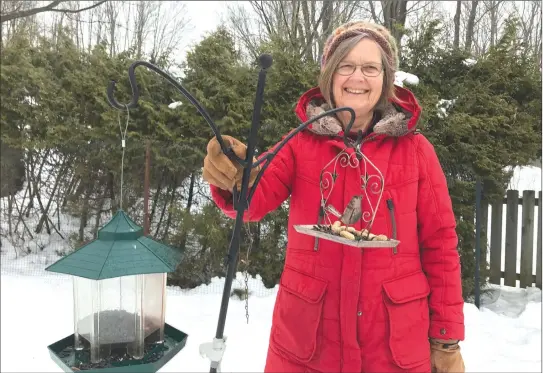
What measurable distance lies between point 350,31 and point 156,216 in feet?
10.9

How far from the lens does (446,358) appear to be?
1370mm

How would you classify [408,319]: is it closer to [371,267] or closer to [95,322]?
[371,267]

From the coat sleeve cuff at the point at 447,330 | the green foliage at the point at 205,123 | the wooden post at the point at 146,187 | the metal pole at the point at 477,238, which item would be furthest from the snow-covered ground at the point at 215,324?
the coat sleeve cuff at the point at 447,330

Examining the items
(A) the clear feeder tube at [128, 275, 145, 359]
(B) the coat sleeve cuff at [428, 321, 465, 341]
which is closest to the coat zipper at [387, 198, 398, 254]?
(B) the coat sleeve cuff at [428, 321, 465, 341]

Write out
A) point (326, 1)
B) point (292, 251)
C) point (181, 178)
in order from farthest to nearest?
point (181, 178)
point (326, 1)
point (292, 251)

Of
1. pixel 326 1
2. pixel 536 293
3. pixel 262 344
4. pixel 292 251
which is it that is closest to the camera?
pixel 292 251

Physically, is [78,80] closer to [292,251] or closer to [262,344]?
[262,344]

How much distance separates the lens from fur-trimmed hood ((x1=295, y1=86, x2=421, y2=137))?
1.34m

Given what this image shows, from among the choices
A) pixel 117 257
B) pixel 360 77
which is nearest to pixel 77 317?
pixel 117 257

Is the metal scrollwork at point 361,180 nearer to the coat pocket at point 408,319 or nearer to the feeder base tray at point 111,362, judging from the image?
the coat pocket at point 408,319

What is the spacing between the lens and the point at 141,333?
1.28 metres

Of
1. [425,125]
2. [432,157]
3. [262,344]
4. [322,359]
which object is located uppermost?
[425,125]

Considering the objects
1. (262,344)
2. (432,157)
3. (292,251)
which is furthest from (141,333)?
(262,344)

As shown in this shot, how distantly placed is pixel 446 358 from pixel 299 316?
0.48m
